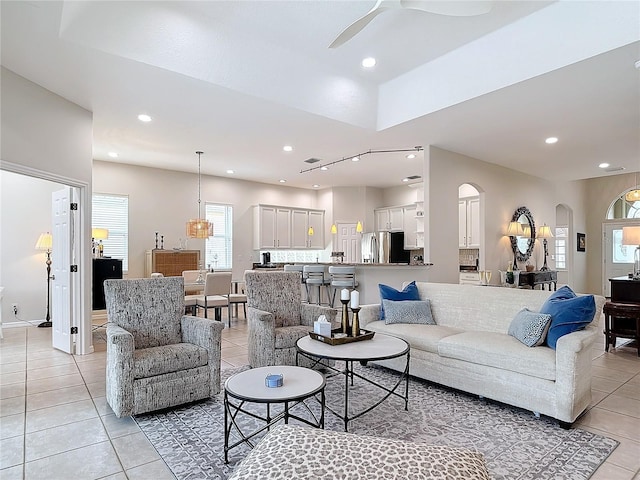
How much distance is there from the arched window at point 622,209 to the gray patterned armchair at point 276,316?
34.5ft

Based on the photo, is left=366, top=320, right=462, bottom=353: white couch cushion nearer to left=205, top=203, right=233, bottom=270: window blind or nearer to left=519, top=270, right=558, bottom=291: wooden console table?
left=519, top=270, right=558, bottom=291: wooden console table

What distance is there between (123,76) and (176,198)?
4680mm

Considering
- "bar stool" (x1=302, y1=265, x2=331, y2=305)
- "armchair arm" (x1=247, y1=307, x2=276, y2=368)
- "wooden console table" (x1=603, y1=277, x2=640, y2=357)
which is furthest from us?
"bar stool" (x1=302, y1=265, x2=331, y2=305)

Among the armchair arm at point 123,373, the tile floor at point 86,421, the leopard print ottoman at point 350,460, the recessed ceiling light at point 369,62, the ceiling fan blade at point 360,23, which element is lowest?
the tile floor at point 86,421

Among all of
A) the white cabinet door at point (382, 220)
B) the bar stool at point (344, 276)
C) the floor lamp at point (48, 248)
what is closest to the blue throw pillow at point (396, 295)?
the bar stool at point (344, 276)

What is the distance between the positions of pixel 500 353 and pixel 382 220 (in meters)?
7.60

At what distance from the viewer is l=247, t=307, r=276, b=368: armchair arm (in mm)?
3617

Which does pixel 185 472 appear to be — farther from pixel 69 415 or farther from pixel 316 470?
pixel 316 470

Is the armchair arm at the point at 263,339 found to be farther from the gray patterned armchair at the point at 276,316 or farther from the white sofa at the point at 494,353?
the white sofa at the point at 494,353

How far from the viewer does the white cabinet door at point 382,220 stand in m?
10.3

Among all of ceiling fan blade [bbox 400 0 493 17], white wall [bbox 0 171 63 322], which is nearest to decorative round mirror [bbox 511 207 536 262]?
ceiling fan blade [bbox 400 0 493 17]

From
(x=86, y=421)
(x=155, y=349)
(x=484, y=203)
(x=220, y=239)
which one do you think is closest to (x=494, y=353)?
(x=155, y=349)

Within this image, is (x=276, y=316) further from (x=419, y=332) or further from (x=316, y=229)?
(x=316, y=229)

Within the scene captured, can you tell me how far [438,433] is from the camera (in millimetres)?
2594
